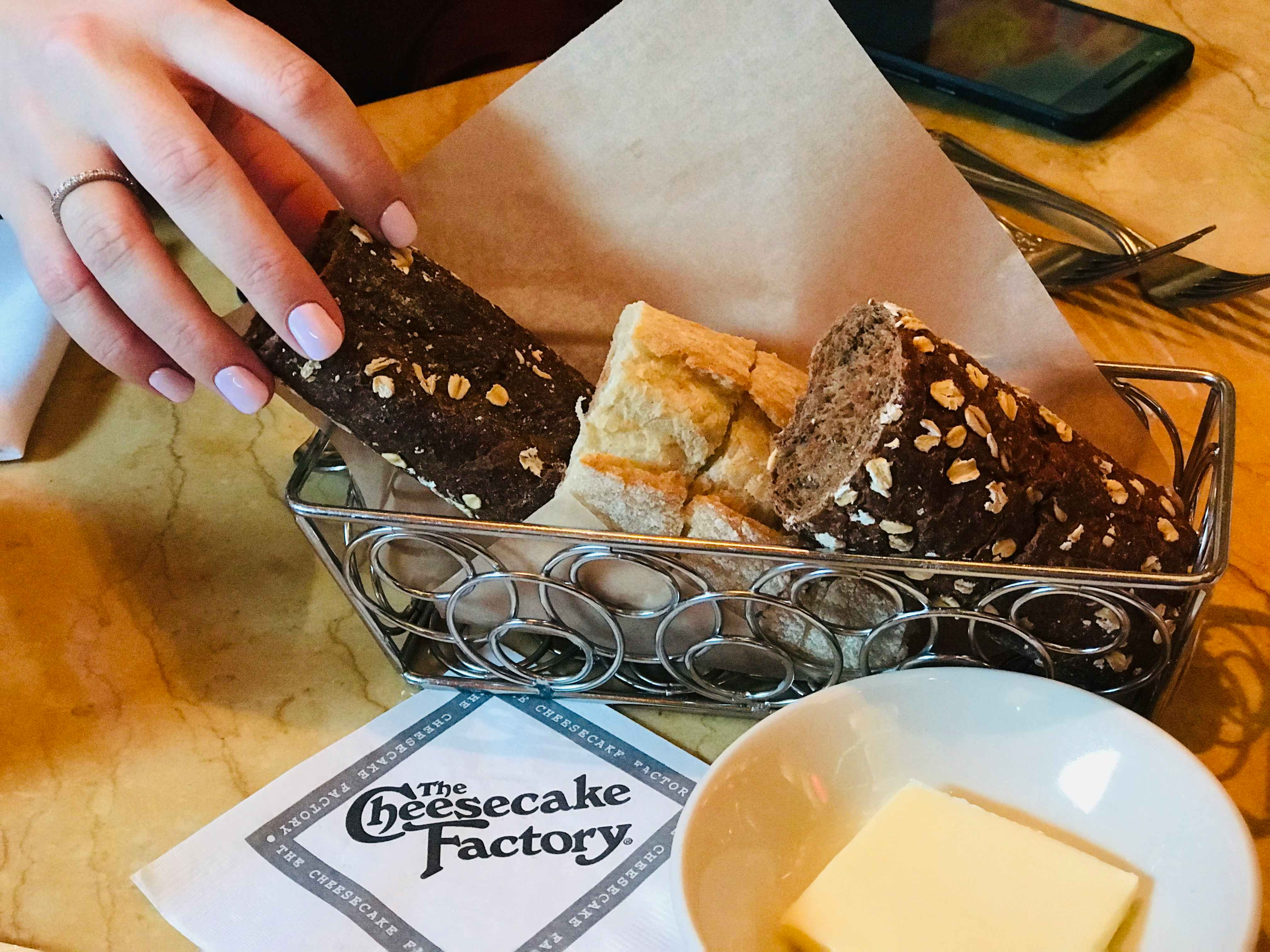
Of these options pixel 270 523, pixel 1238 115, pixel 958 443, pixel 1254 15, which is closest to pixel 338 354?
pixel 270 523

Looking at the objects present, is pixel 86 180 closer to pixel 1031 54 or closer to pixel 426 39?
pixel 426 39

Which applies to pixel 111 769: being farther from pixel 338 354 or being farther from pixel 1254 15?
pixel 1254 15

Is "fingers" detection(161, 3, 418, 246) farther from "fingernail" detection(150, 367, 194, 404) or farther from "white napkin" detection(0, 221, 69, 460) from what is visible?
"white napkin" detection(0, 221, 69, 460)

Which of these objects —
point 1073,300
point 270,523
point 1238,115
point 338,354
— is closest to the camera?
point 338,354

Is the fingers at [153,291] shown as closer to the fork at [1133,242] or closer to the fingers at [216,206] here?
the fingers at [216,206]

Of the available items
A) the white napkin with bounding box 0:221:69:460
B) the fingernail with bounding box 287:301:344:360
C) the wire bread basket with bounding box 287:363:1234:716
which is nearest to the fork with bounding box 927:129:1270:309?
the wire bread basket with bounding box 287:363:1234:716

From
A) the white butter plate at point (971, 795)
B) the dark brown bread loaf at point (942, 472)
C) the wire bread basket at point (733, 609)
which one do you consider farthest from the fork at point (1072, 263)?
the white butter plate at point (971, 795)
